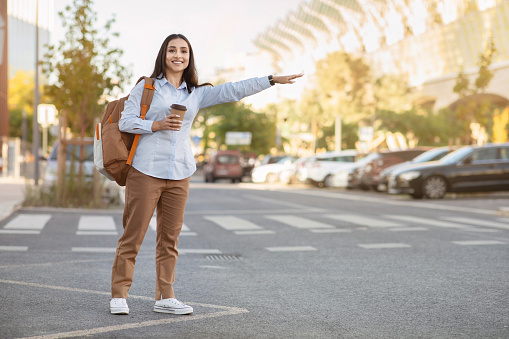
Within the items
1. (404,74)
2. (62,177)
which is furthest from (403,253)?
(404,74)

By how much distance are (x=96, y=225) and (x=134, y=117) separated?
7925 millimetres

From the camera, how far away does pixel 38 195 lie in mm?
16703

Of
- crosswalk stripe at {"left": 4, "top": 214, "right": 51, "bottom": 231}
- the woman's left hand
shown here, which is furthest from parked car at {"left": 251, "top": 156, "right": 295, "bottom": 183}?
the woman's left hand

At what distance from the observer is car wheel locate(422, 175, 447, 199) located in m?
22.0

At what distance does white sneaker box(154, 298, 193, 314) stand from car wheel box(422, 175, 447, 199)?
17.6 meters

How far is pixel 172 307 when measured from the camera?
17.0ft

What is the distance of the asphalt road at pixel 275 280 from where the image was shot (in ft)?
15.9

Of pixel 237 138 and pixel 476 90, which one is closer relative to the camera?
pixel 476 90

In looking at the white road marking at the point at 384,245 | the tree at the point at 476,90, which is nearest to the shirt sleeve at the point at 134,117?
the white road marking at the point at 384,245

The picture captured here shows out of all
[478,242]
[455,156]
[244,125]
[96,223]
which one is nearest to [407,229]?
[478,242]

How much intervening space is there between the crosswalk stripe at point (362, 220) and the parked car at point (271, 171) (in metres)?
25.4

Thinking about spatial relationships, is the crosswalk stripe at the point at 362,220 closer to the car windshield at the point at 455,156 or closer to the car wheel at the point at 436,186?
the car wheel at the point at 436,186

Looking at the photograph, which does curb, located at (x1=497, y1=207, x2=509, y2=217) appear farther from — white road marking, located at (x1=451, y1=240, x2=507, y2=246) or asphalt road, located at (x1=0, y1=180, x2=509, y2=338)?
white road marking, located at (x1=451, y1=240, x2=507, y2=246)

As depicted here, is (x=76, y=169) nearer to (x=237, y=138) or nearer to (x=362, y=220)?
(x=362, y=220)
